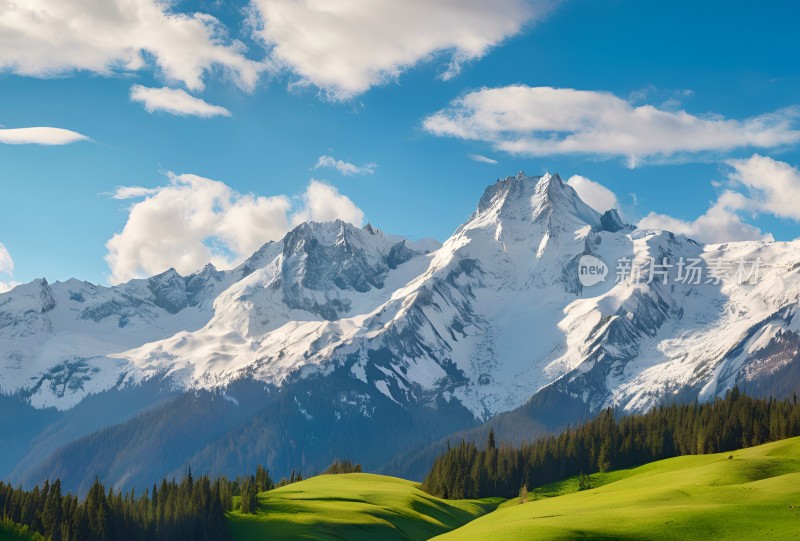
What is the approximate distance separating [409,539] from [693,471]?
3624 cm

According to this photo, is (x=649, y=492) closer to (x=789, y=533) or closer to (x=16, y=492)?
(x=789, y=533)

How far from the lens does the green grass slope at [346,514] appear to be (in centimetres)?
11719

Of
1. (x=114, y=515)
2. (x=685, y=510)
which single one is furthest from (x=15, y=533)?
(x=685, y=510)

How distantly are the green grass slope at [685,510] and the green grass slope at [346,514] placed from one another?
47.4 feet

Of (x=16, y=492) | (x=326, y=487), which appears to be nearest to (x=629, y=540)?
(x=16, y=492)

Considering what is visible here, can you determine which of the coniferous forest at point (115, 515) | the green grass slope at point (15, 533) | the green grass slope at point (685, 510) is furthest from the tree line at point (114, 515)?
the green grass slope at point (685, 510)

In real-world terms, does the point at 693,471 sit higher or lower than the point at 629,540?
higher

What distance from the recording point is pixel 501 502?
636 feet

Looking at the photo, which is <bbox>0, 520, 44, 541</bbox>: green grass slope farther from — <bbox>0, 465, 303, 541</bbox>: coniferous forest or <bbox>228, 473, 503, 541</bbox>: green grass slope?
<bbox>228, 473, 503, 541</bbox>: green grass slope

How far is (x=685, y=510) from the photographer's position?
8988cm

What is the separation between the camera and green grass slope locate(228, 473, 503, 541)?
384 feet

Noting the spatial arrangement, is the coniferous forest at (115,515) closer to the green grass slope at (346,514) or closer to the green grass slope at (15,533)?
the green grass slope at (15,533)

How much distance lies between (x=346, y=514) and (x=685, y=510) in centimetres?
4974

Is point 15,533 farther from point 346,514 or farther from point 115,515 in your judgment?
point 346,514
